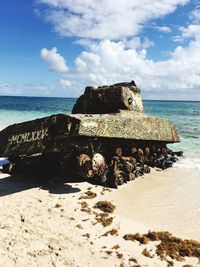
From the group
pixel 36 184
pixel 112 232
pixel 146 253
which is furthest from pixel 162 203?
pixel 36 184

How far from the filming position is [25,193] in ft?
19.6

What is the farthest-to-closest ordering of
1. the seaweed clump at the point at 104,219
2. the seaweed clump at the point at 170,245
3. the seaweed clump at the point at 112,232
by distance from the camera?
the seaweed clump at the point at 104,219, the seaweed clump at the point at 112,232, the seaweed clump at the point at 170,245

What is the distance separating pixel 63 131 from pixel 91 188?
1.24 meters

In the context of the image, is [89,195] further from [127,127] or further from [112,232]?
[127,127]

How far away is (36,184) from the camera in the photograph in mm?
6551

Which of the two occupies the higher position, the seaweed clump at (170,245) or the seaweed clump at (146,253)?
the seaweed clump at (170,245)

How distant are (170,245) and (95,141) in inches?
113

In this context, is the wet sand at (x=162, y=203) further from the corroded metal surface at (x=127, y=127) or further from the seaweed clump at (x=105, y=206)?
the corroded metal surface at (x=127, y=127)

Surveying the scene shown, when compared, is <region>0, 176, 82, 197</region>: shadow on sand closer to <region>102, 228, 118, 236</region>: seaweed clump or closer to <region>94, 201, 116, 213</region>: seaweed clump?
<region>94, 201, 116, 213</region>: seaweed clump

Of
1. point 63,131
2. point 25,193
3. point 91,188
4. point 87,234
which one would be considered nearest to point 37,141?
point 63,131

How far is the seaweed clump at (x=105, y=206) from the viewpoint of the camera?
5363 mm

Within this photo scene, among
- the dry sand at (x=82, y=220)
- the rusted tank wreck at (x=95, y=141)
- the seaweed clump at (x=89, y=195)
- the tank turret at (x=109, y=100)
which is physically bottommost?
the dry sand at (x=82, y=220)

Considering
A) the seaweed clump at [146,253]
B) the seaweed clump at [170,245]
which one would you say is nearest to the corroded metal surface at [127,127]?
the seaweed clump at [170,245]

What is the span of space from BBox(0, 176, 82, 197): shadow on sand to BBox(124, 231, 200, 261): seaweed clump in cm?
208
